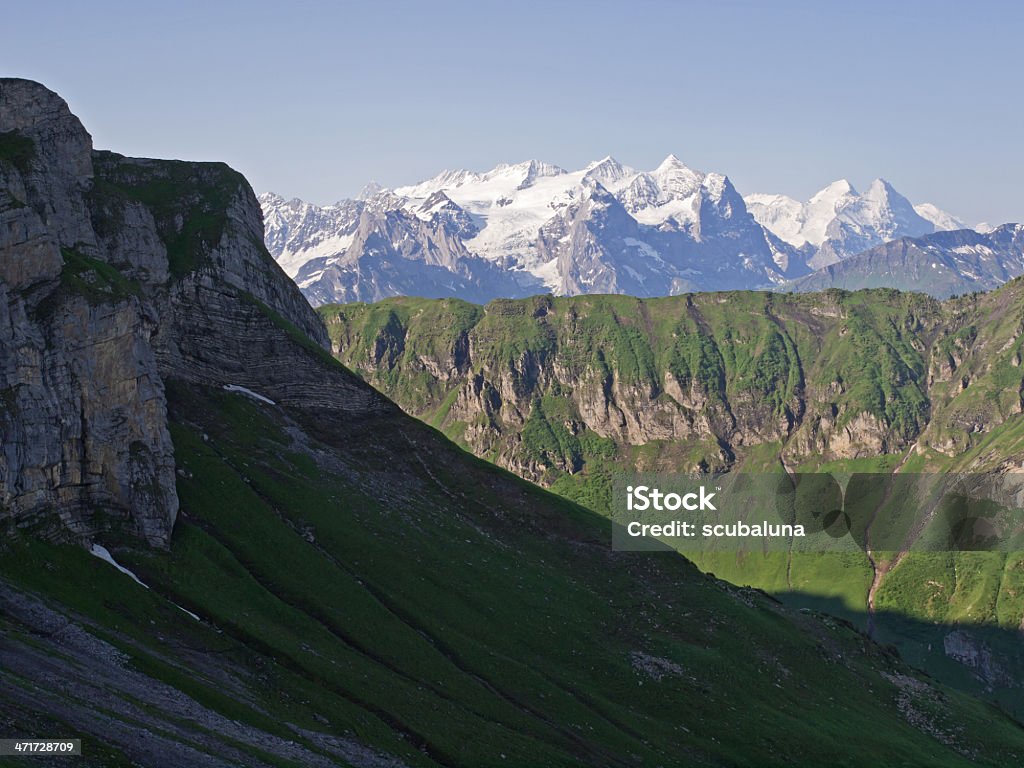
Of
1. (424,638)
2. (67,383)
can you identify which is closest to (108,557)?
(67,383)

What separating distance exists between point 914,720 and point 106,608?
134945 mm

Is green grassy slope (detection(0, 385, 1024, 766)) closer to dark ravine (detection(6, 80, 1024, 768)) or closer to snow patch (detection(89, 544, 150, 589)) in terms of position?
dark ravine (detection(6, 80, 1024, 768))

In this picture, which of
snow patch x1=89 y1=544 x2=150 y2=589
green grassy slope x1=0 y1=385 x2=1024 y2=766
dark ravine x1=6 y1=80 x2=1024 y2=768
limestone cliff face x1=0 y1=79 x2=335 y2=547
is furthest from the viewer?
snow patch x1=89 y1=544 x2=150 y2=589

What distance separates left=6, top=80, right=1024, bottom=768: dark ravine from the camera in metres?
105

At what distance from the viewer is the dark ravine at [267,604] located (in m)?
105

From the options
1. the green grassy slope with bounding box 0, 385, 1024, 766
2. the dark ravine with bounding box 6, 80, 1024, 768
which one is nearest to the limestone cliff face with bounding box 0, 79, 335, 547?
the dark ravine with bounding box 6, 80, 1024, 768

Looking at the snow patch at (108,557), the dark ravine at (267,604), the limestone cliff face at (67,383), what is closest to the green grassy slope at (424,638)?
the dark ravine at (267,604)

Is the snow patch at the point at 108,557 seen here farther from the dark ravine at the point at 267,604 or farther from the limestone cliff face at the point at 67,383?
the limestone cliff face at the point at 67,383

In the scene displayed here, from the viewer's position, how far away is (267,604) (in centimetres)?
13675

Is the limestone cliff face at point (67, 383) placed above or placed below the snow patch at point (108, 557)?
above

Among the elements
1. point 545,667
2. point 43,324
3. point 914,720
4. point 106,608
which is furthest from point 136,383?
point 914,720

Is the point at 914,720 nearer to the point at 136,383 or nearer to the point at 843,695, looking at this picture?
the point at 843,695

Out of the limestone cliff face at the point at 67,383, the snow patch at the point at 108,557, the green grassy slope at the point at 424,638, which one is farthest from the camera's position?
the snow patch at the point at 108,557

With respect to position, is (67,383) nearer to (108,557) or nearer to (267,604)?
(108,557)
